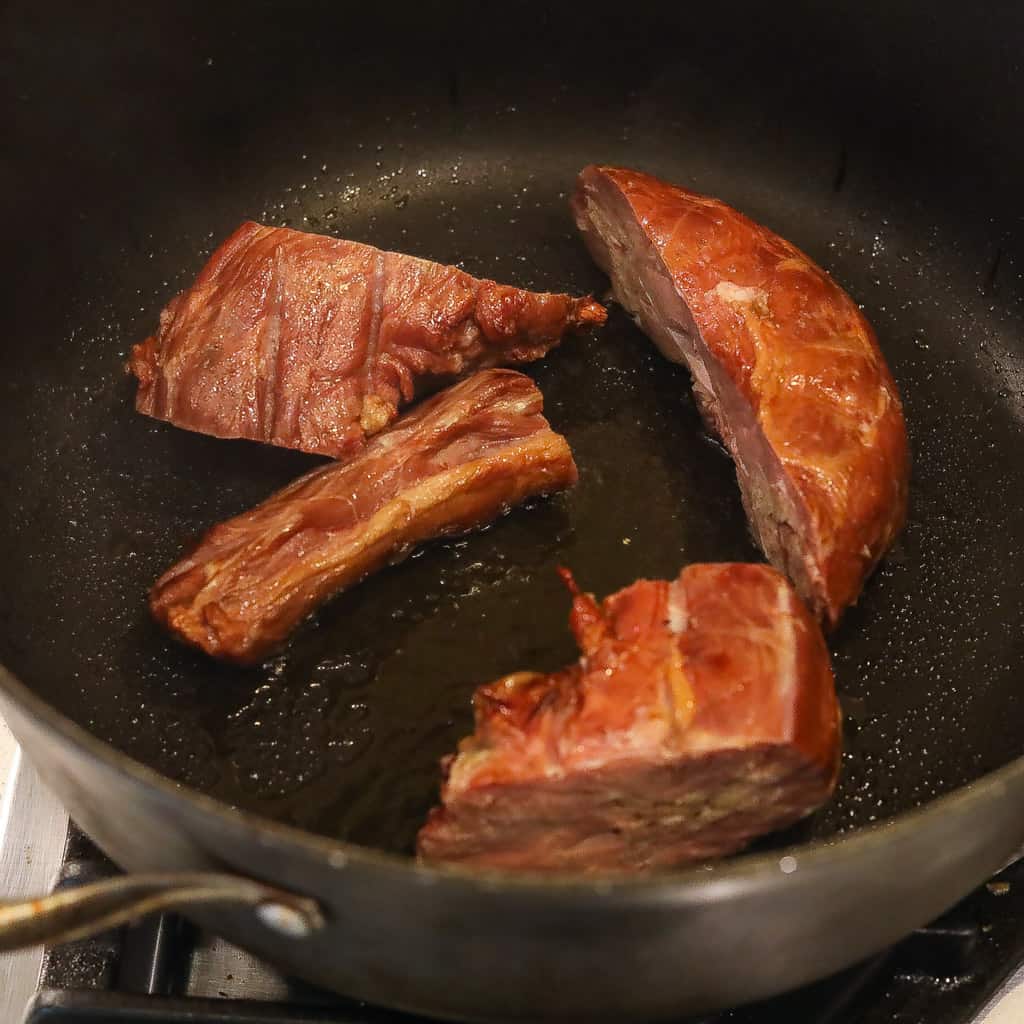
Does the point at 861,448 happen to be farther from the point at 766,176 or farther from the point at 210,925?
the point at 210,925

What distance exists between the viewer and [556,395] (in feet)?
8.69

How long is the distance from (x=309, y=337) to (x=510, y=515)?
61 cm

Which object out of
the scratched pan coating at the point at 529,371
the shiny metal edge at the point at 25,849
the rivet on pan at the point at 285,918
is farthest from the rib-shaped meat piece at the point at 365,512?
the rivet on pan at the point at 285,918

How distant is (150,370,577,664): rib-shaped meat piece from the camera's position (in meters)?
2.15

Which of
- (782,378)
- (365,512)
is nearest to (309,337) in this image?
(365,512)

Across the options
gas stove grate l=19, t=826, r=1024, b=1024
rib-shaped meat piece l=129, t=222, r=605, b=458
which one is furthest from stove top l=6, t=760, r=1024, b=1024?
rib-shaped meat piece l=129, t=222, r=605, b=458

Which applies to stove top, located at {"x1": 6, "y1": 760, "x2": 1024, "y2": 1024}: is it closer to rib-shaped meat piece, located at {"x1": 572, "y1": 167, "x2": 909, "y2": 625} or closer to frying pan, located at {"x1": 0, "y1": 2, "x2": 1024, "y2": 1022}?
frying pan, located at {"x1": 0, "y1": 2, "x2": 1024, "y2": 1022}

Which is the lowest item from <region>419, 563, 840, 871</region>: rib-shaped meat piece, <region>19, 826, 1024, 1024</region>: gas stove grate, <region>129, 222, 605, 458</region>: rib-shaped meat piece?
<region>19, 826, 1024, 1024</region>: gas stove grate

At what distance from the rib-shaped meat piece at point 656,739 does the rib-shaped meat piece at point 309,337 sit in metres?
0.85

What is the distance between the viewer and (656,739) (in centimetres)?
168

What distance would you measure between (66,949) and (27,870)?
16 centimetres

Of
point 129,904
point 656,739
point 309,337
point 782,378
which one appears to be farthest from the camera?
point 309,337

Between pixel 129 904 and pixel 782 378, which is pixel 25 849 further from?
pixel 782 378

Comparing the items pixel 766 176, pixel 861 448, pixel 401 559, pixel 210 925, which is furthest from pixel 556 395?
pixel 210 925
